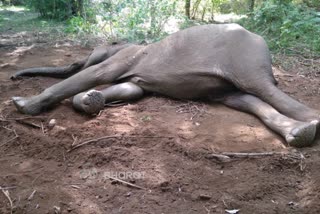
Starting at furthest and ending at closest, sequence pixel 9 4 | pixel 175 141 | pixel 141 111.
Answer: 1. pixel 9 4
2. pixel 141 111
3. pixel 175 141

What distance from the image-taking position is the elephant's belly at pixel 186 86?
378 centimetres

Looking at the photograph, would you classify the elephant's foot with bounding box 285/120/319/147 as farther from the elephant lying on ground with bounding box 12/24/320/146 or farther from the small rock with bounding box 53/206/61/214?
the small rock with bounding box 53/206/61/214

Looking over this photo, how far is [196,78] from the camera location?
381 centimetres

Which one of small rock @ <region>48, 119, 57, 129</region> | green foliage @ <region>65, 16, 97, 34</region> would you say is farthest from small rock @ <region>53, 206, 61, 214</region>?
green foliage @ <region>65, 16, 97, 34</region>

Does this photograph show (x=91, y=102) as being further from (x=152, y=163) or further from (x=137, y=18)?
(x=137, y=18)

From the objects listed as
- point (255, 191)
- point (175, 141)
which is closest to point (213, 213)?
point (255, 191)

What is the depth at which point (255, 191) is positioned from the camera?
8.21 ft

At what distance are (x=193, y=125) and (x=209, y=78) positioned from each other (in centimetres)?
57

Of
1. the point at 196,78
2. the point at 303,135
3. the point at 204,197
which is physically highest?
the point at 196,78

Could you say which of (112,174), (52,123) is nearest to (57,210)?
(112,174)

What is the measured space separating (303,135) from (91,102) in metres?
1.77

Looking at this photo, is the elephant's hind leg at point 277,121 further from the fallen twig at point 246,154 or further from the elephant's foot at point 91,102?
the elephant's foot at point 91,102

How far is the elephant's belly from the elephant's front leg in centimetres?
26

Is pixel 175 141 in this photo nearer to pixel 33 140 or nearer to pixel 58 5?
pixel 33 140
